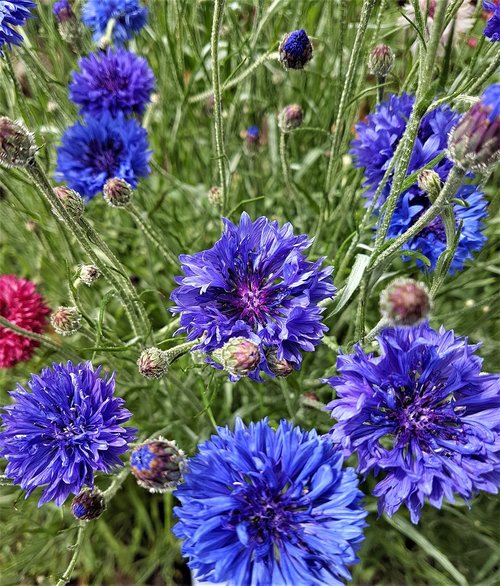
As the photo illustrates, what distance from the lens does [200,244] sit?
3.92 feet

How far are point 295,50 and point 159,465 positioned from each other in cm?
60

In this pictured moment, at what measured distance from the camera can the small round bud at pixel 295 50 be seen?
0.80 m

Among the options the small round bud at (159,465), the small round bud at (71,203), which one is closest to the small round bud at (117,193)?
the small round bud at (71,203)

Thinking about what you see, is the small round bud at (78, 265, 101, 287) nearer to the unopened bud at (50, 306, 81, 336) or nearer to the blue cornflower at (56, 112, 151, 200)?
the unopened bud at (50, 306, 81, 336)

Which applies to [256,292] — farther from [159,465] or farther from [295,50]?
[295,50]

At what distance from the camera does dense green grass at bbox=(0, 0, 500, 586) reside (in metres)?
0.99

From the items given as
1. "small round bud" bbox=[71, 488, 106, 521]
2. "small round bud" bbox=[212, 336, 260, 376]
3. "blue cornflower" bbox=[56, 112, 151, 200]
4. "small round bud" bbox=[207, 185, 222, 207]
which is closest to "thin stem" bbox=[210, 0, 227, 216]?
"small round bud" bbox=[207, 185, 222, 207]

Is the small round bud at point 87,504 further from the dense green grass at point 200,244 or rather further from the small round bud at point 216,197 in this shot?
the small round bud at point 216,197

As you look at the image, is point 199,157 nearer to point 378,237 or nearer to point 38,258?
point 38,258

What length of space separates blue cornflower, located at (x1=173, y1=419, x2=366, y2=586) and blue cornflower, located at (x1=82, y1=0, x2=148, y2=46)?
2.98 ft

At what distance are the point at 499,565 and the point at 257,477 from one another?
876 millimetres

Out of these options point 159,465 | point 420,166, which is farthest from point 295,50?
point 159,465

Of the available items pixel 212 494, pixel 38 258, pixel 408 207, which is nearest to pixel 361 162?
pixel 408 207

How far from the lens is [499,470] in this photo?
1.96 ft
